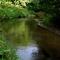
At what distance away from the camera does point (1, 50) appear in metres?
12.0

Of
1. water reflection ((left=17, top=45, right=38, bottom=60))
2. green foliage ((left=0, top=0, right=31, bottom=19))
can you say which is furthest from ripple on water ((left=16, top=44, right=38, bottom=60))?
green foliage ((left=0, top=0, right=31, bottom=19))

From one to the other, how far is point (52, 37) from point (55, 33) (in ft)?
4.71

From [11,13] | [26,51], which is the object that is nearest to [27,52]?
[26,51]

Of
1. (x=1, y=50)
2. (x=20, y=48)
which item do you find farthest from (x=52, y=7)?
(x=1, y=50)

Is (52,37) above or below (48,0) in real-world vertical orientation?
below

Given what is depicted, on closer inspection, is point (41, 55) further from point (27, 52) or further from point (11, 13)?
point (11, 13)

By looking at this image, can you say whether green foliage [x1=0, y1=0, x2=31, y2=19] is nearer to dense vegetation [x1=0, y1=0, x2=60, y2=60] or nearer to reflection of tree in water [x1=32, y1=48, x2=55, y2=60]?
dense vegetation [x1=0, y1=0, x2=60, y2=60]

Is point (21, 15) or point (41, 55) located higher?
point (41, 55)

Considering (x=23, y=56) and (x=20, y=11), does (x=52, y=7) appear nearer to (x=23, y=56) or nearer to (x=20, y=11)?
(x=23, y=56)

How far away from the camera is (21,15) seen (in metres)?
40.2

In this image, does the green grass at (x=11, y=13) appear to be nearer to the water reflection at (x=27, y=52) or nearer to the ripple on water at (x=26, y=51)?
the ripple on water at (x=26, y=51)

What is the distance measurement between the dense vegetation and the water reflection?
655mm

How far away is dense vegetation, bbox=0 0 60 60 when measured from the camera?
19.7 meters

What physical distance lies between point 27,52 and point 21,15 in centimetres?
2589
